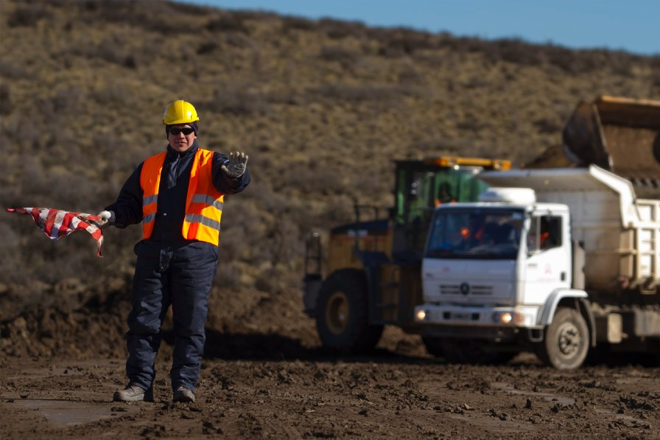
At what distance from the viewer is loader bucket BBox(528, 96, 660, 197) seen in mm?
18891

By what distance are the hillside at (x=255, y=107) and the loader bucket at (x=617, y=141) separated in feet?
23.1

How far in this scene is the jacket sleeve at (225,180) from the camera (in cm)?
904

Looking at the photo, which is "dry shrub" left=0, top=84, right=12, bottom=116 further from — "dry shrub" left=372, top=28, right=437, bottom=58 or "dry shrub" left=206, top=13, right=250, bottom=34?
"dry shrub" left=372, top=28, right=437, bottom=58

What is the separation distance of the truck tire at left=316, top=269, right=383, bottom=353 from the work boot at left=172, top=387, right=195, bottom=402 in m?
9.10

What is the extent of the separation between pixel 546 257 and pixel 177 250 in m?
8.28

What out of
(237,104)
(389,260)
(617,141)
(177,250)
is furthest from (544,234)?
(237,104)

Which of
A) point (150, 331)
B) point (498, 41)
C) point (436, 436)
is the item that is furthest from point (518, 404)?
point (498, 41)

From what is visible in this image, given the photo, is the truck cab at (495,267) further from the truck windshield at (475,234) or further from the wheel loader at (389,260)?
the wheel loader at (389,260)

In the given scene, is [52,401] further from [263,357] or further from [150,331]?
[263,357]

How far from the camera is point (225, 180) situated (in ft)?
29.8

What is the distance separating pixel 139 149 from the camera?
130 ft

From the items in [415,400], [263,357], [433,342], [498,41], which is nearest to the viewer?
[415,400]

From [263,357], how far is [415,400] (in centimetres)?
738

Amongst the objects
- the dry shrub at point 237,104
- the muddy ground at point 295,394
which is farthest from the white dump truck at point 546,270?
the dry shrub at point 237,104
